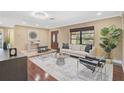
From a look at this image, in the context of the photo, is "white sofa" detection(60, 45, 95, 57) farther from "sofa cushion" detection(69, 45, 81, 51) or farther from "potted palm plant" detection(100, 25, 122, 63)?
"potted palm plant" detection(100, 25, 122, 63)

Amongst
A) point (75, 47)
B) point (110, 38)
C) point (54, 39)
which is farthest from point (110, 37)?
point (54, 39)

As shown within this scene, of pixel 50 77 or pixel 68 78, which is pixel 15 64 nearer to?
pixel 50 77

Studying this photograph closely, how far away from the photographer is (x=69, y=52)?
5.29 meters

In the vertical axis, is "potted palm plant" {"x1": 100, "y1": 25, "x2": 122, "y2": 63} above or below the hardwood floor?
above

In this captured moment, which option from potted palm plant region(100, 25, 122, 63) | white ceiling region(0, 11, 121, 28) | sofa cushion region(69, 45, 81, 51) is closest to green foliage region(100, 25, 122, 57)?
potted palm plant region(100, 25, 122, 63)

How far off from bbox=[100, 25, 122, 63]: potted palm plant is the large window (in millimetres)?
756

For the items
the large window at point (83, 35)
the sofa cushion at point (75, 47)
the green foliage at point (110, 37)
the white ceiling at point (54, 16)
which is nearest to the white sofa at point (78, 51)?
the sofa cushion at point (75, 47)

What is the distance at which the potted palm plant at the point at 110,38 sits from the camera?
12.1 feet

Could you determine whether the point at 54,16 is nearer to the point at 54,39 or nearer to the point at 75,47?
the point at 75,47

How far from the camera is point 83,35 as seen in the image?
541 cm

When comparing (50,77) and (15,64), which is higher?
(15,64)

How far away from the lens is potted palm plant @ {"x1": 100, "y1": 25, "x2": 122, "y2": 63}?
3.69 m
